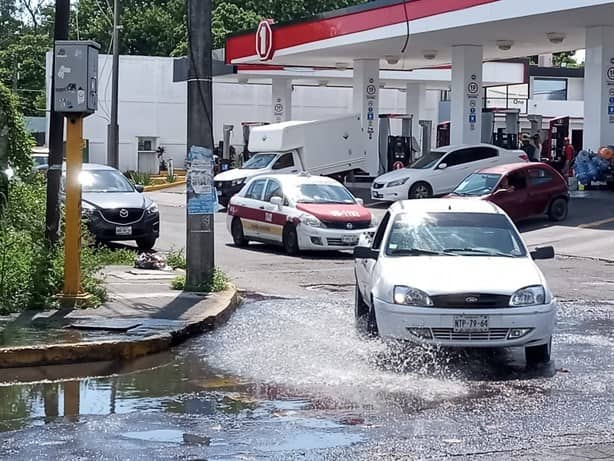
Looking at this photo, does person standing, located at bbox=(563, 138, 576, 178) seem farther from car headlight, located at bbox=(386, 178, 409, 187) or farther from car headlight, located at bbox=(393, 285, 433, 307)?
car headlight, located at bbox=(393, 285, 433, 307)

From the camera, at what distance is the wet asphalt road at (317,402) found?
23.0ft

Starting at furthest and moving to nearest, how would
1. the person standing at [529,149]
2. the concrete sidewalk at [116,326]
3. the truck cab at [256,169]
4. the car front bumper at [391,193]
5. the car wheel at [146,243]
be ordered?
the person standing at [529,149]
the truck cab at [256,169]
the car front bumper at [391,193]
the car wheel at [146,243]
the concrete sidewalk at [116,326]

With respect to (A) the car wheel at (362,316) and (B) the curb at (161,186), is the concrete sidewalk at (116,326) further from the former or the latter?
(B) the curb at (161,186)

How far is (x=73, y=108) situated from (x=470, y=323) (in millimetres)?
5177

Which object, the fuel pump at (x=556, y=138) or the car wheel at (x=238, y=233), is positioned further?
the fuel pump at (x=556, y=138)

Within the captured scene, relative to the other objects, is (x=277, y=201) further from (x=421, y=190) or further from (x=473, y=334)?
(x=473, y=334)

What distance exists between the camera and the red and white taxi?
19.6m

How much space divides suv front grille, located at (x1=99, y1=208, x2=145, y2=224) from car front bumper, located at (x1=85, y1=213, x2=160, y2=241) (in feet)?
0.20

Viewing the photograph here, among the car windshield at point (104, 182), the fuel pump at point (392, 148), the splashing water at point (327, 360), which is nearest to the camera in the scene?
the splashing water at point (327, 360)

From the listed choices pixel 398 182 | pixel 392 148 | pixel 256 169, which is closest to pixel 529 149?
pixel 392 148

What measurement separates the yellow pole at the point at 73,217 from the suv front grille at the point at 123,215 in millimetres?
7585

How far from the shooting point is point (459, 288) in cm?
944

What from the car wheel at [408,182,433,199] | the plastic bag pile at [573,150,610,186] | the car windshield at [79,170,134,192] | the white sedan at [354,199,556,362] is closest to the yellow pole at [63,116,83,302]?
Answer: the white sedan at [354,199,556,362]

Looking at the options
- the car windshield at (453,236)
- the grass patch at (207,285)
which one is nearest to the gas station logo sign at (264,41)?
the grass patch at (207,285)
